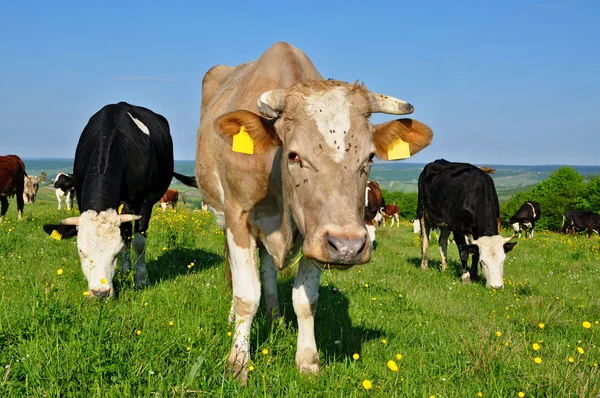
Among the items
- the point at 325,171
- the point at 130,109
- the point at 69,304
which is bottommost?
the point at 69,304

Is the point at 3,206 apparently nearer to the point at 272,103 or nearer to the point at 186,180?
the point at 186,180

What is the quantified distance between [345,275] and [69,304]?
5.43 metres

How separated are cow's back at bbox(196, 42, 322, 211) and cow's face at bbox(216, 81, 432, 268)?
77cm

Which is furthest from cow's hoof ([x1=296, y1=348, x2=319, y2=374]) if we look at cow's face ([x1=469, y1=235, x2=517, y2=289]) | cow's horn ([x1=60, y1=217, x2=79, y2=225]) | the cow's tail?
cow's face ([x1=469, y1=235, x2=517, y2=289])

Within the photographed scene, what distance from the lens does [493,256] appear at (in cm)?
1051

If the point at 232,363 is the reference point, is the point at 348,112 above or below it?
above

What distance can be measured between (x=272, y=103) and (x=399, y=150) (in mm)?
1072

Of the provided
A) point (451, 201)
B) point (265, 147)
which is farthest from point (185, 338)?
point (451, 201)

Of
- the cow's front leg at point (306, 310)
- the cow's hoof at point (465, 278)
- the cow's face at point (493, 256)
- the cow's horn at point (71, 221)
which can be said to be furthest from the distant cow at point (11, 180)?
the cow's front leg at point (306, 310)

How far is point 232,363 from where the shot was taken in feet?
13.6

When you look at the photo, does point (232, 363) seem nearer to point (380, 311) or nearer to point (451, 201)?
point (380, 311)

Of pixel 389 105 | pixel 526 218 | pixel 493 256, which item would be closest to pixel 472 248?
pixel 493 256

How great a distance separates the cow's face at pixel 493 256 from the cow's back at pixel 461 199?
15.1 inches

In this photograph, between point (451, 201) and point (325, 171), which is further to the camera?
point (451, 201)
